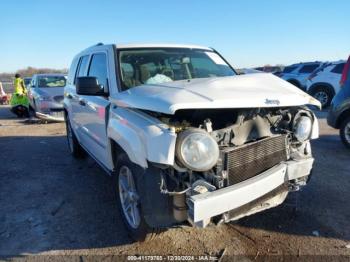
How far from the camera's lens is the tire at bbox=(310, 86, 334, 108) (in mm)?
12602

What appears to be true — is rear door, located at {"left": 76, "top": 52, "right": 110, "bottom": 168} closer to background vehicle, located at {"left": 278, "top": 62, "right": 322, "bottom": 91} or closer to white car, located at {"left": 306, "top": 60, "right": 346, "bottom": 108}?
white car, located at {"left": 306, "top": 60, "right": 346, "bottom": 108}

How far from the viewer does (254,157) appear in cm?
275

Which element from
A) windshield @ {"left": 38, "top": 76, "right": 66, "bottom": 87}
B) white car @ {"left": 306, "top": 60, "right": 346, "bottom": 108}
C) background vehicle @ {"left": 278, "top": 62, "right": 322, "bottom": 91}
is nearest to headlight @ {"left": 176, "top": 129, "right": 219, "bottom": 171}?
windshield @ {"left": 38, "top": 76, "right": 66, "bottom": 87}

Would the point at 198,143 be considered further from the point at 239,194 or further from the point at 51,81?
the point at 51,81

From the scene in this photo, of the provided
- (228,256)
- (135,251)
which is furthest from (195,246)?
(135,251)

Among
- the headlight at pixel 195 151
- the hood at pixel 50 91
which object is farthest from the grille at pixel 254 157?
the hood at pixel 50 91

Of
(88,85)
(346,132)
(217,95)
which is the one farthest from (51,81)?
(217,95)

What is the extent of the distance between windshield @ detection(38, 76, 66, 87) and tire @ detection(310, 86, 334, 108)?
31.4 feet

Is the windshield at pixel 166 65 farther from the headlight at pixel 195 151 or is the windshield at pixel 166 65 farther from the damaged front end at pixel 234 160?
the headlight at pixel 195 151

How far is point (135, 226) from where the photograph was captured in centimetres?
308

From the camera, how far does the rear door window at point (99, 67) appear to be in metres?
3.95

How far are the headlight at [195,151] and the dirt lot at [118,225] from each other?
3.28 feet

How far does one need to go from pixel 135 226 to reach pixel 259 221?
1.32 m

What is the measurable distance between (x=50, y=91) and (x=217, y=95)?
951 centimetres
